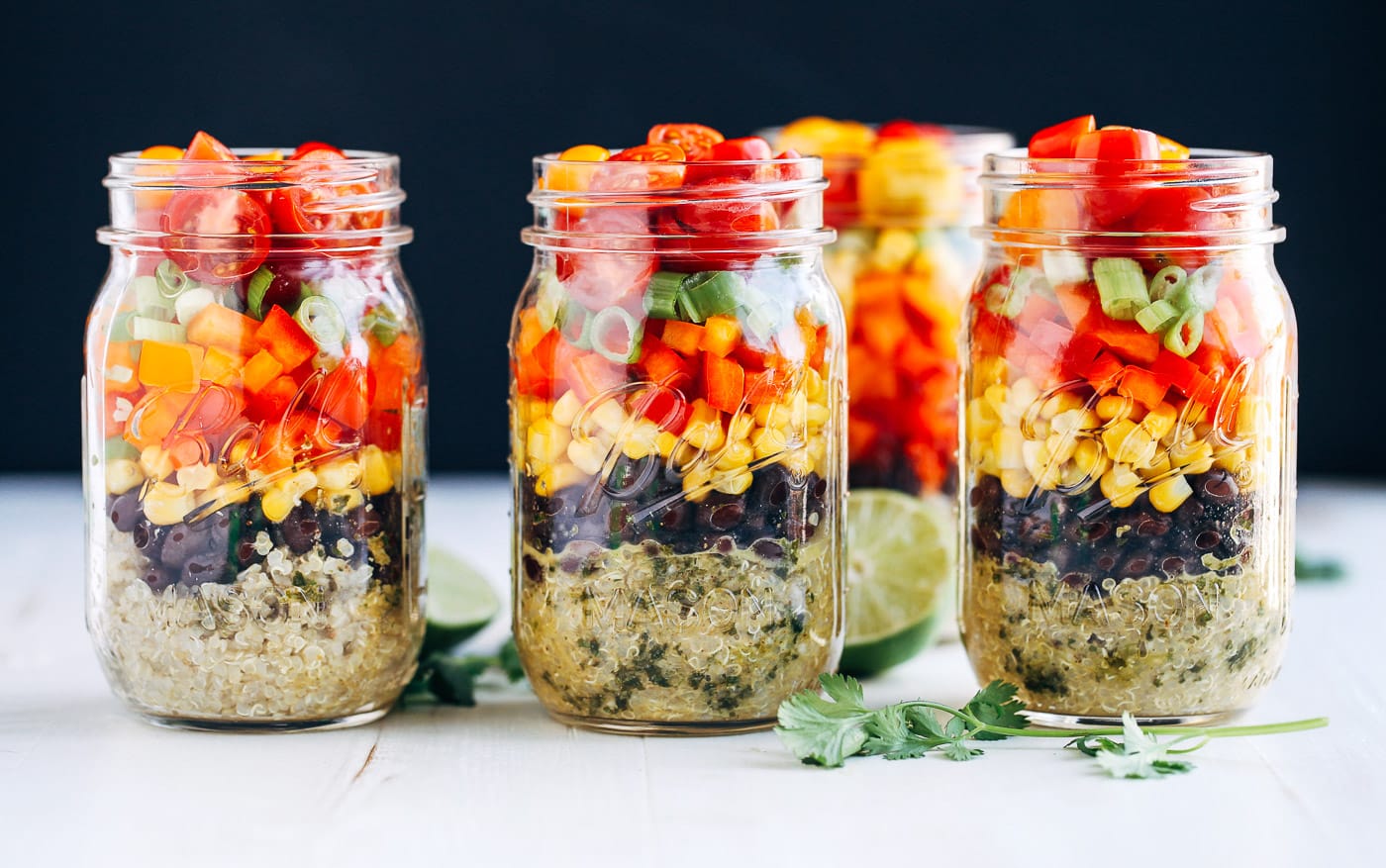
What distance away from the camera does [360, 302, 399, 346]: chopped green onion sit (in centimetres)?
150

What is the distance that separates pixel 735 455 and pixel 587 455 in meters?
0.13

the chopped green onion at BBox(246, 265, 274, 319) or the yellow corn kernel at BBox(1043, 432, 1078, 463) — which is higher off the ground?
the chopped green onion at BBox(246, 265, 274, 319)

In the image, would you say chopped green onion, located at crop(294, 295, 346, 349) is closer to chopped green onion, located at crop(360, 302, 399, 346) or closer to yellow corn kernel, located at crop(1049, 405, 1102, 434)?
chopped green onion, located at crop(360, 302, 399, 346)

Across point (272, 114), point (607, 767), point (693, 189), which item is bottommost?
point (607, 767)

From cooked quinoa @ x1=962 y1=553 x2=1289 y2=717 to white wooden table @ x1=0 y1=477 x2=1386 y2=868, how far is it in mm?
54

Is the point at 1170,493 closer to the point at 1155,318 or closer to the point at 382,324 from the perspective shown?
the point at 1155,318

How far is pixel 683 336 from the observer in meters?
1.42

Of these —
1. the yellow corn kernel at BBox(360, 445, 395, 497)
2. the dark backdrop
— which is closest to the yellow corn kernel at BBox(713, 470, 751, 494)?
the yellow corn kernel at BBox(360, 445, 395, 497)

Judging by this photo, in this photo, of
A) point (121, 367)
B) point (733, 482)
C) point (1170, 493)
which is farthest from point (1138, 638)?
point (121, 367)

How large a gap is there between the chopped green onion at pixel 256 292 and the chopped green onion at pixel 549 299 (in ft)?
0.80

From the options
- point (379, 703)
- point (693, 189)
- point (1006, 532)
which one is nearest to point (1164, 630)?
point (1006, 532)

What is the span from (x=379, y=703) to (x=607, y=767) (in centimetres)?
26

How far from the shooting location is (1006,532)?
1.49 metres

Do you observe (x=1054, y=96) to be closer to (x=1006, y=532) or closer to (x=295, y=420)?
(x=1006, y=532)
